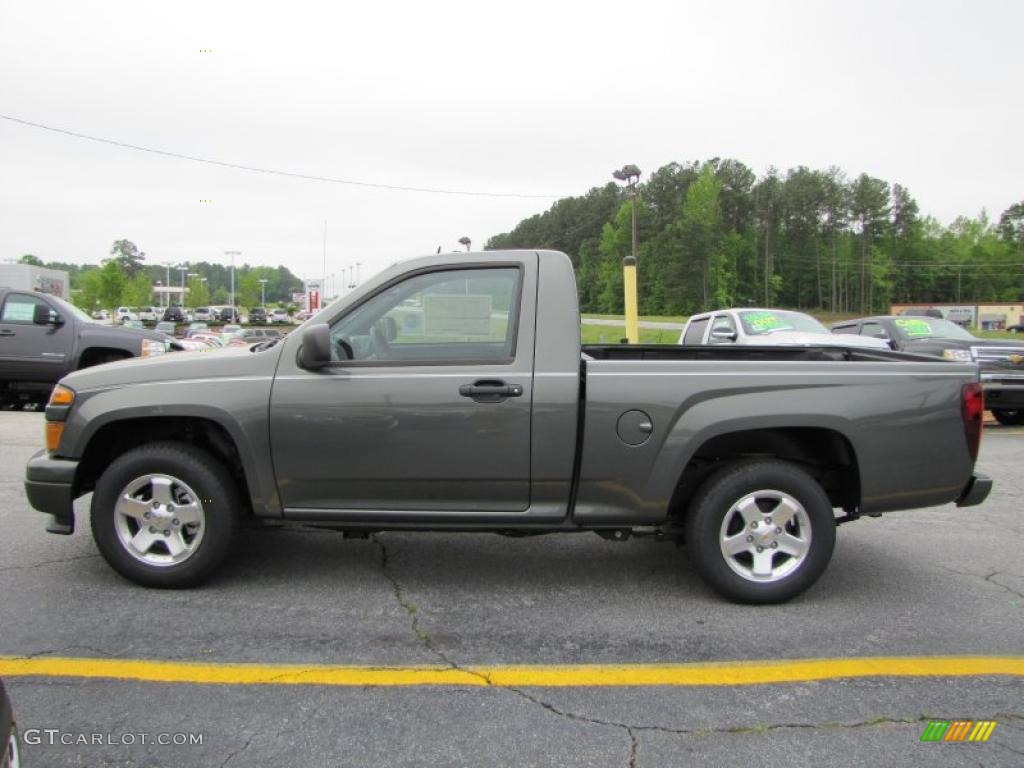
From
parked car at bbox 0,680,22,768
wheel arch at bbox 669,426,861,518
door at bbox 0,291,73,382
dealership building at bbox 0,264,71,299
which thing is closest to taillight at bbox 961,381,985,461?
wheel arch at bbox 669,426,861,518

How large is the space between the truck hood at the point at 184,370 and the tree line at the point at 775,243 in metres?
72.4

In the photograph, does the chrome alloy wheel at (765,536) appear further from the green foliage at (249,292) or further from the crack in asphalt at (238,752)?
the green foliage at (249,292)

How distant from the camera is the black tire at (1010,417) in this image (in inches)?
454

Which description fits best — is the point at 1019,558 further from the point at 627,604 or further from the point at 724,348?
the point at 627,604

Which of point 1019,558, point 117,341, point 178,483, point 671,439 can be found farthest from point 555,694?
point 117,341

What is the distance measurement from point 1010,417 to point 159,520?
12317 millimetres

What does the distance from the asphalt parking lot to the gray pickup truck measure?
374 mm

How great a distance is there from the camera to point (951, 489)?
3.81 metres

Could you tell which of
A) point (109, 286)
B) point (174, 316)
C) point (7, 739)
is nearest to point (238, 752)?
point (7, 739)

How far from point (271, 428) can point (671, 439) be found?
199cm

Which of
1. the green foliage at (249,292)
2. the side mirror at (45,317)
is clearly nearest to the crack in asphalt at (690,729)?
the side mirror at (45,317)

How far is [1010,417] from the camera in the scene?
457 inches

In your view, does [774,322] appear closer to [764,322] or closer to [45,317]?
[764,322]

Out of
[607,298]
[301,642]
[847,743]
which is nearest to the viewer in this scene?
[847,743]
